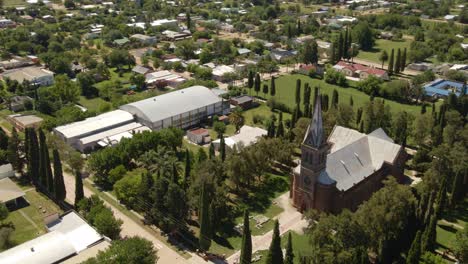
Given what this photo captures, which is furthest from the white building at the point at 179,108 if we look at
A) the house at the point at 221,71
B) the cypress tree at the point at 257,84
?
the house at the point at 221,71

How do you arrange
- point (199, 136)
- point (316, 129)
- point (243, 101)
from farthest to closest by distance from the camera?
point (243, 101) → point (199, 136) → point (316, 129)

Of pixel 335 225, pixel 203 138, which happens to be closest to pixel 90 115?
pixel 203 138

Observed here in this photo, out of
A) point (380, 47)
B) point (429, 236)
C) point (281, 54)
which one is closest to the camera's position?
point (429, 236)

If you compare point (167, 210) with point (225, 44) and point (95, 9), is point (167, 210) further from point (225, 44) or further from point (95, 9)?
point (95, 9)

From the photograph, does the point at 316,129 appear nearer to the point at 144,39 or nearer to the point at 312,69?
the point at 312,69

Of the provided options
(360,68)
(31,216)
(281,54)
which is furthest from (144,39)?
(31,216)

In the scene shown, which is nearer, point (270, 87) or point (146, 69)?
point (270, 87)

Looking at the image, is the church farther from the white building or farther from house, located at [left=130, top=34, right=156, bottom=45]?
house, located at [left=130, top=34, right=156, bottom=45]
